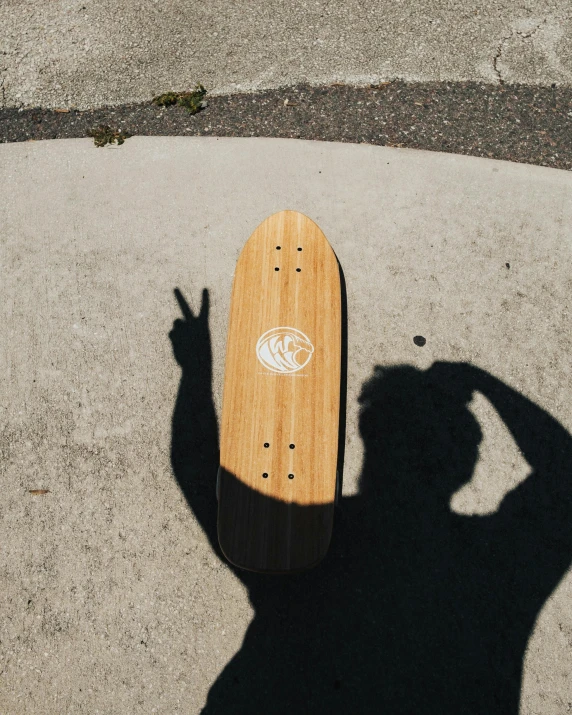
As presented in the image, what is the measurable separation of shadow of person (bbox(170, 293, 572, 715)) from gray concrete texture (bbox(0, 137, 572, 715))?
0.35 ft

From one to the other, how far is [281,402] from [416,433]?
3.43ft

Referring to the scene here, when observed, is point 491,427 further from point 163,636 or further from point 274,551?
point 163,636

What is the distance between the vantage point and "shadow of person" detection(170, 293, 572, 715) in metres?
3.21

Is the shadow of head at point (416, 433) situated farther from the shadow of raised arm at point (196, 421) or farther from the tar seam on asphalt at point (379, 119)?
the tar seam on asphalt at point (379, 119)

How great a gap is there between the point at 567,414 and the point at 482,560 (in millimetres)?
1286

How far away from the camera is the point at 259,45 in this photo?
5168mm

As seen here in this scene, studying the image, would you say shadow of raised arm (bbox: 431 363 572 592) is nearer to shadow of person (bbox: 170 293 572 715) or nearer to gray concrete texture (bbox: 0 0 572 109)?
shadow of person (bbox: 170 293 572 715)

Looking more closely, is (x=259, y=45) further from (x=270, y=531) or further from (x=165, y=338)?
(x=270, y=531)

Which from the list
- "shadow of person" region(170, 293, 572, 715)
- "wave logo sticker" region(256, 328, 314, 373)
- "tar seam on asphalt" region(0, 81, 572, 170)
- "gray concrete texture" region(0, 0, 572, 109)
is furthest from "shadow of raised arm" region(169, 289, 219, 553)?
"gray concrete texture" region(0, 0, 572, 109)

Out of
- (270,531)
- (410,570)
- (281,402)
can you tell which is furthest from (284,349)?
(410,570)

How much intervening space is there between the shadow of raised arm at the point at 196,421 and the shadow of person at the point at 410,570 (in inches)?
0.4


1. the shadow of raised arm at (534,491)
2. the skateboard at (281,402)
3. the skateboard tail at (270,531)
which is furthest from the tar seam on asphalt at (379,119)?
the skateboard tail at (270,531)

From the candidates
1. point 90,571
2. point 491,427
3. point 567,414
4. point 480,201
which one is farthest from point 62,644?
point 480,201

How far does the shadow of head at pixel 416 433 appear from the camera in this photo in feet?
11.9
